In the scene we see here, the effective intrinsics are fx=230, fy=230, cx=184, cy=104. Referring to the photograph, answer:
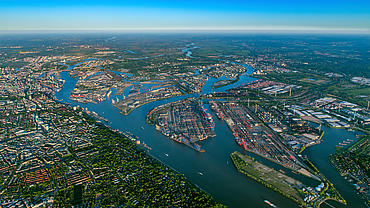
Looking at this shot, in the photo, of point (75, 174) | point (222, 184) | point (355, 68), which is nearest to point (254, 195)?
point (222, 184)

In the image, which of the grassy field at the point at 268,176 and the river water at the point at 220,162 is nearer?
the river water at the point at 220,162

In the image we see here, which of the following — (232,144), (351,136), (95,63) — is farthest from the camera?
(95,63)

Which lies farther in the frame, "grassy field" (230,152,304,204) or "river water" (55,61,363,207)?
"grassy field" (230,152,304,204)

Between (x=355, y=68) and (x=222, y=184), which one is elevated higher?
(x=355, y=68)

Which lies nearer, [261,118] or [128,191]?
[128,191]

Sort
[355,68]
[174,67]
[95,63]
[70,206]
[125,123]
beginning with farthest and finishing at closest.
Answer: [95,63]
[174,67]
[355,68]
[125,123]
[70,206]

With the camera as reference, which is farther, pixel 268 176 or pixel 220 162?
pixel 220 162

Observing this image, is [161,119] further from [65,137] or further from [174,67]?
[174,67]

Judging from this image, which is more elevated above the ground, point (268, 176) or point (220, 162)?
point (268, 176)
